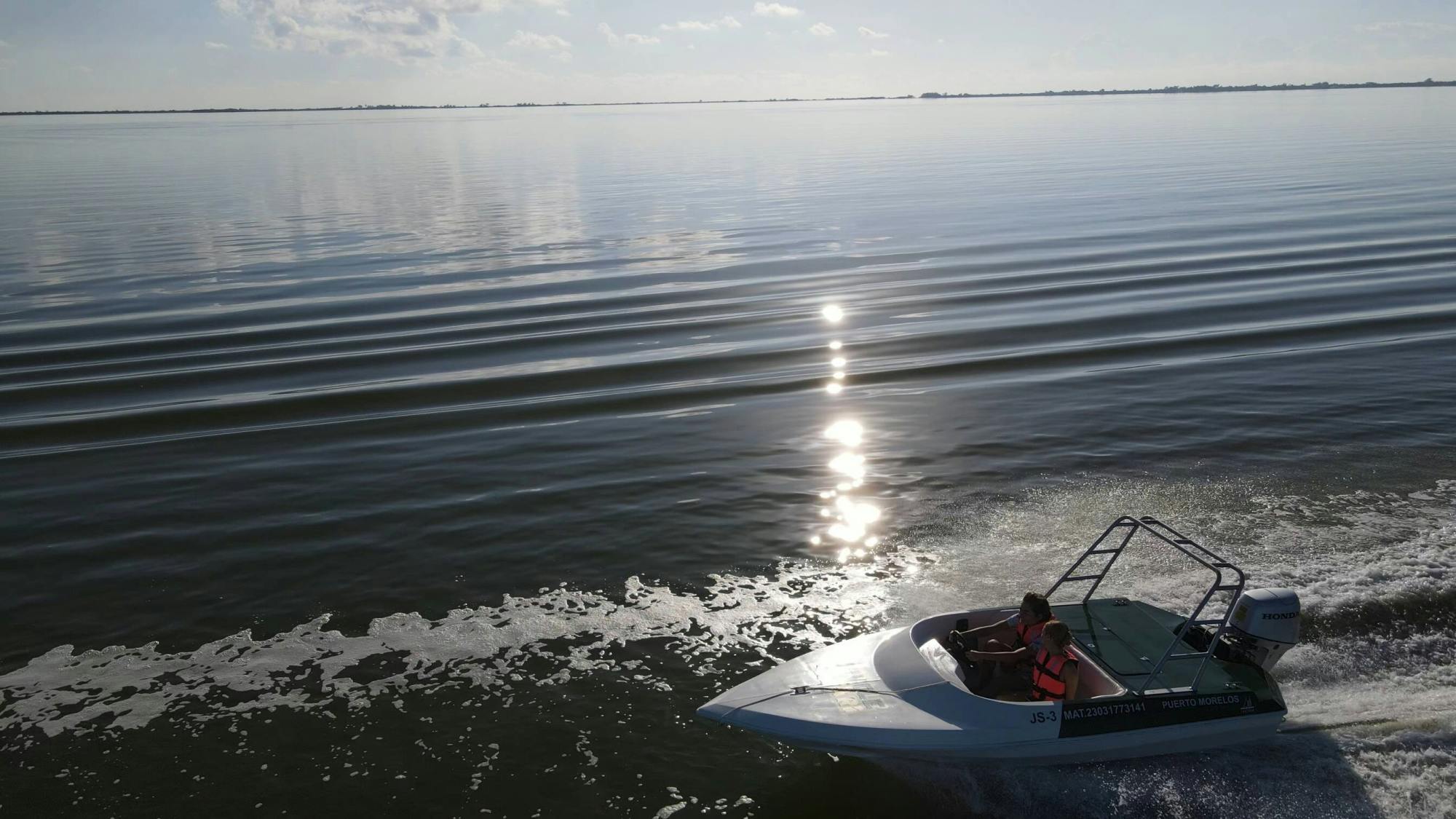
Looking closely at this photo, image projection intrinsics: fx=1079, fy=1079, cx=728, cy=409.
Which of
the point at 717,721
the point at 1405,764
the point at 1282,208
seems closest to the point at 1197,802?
the point at 1405,764

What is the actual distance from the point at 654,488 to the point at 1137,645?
29.8 feet

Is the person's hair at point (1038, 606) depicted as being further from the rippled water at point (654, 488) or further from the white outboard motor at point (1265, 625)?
the white outboard motor at point (1265, 625)

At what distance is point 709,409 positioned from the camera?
23.3 m

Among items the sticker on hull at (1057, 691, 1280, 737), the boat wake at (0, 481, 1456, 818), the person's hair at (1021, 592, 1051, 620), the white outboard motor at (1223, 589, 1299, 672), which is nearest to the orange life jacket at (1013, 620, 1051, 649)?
the person's hair at (1021, 592, 1051, 620)

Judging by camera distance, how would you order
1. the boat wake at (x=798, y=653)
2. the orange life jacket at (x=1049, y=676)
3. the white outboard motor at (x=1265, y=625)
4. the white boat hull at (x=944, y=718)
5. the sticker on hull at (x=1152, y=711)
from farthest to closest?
the white outboard motor at (x=1265, y=625) → the boat wake at (x=798, y=653) → the orange life jacket at (x=1049, y=676) → the sticker on hull at (x=1152, y=711) → the white boat hull at (x=944, y=718)

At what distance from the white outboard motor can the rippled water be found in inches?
35.8

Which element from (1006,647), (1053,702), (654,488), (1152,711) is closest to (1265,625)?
(1152,711)

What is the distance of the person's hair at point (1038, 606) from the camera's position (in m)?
11.5

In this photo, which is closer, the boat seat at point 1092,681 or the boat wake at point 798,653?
the boat wake at point 798,653

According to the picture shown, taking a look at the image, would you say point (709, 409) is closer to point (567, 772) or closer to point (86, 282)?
point (567, 772)

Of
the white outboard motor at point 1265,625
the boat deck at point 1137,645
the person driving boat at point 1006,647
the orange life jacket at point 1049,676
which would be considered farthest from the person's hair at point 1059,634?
the white outboard motor at point 1265,625

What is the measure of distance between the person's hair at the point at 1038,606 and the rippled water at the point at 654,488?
161 cm

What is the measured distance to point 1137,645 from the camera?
1219 cm

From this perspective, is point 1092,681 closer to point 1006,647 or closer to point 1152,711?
point 1152,711
